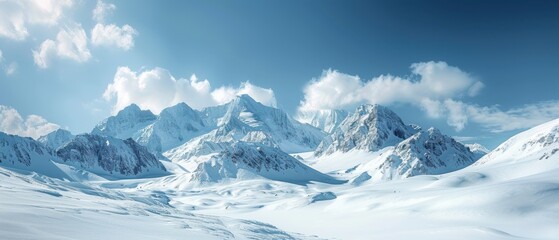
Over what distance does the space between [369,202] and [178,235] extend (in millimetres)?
68140

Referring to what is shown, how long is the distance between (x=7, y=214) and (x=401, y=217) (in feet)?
191

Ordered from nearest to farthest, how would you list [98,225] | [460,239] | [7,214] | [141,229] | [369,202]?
[7,214], [98,225], [141,229], [460,239], [369,202]

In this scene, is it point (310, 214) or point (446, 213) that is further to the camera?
point (310, 214)

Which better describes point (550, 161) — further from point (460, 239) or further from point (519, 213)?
point (460, 239)

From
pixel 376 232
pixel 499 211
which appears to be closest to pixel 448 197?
pixel 499 211

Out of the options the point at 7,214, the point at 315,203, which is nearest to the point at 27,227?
the point at 7,214

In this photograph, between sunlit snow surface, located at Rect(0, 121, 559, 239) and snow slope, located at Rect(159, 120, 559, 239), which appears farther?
snow slope, located at Rect(159, 120, 559, 239)

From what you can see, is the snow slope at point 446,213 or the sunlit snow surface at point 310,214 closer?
the sunlit snow surface at point 310,214

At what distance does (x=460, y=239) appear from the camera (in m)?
42.5

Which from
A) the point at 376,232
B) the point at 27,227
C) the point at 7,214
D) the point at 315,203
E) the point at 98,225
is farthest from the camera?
the point at 315,203

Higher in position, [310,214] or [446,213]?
[446,213]

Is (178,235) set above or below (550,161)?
below

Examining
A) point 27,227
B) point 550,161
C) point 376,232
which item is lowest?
point 376,232

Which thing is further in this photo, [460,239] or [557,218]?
[557,218]
